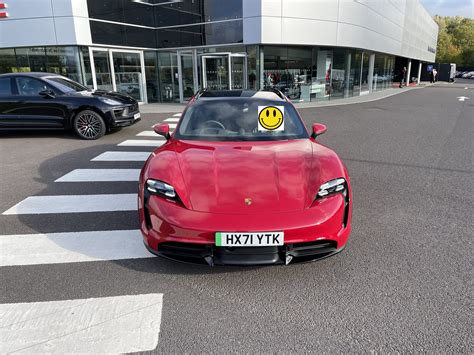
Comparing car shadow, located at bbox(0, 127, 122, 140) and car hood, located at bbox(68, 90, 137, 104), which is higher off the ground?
car hood, located at bbox(68, 90, 137, 104)

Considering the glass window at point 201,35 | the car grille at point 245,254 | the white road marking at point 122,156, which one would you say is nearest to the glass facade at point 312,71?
the glass window at point 201,35

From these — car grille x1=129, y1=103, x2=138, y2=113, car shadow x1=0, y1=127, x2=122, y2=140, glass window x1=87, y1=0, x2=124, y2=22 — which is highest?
glass window x1=87, y1=0, x2=124, y2=22

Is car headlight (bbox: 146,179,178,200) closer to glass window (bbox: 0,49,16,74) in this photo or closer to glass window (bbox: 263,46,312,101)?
glass window (bbox: 263,46,312,101)

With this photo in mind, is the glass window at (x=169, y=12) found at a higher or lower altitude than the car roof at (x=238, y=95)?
higher

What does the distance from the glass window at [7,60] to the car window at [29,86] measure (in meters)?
8.35

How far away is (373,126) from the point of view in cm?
1105

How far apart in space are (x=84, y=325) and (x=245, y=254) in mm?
1263

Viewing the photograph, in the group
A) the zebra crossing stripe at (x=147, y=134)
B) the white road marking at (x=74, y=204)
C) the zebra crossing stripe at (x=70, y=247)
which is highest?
the zebra crossing stripe at (x=147, y=134)

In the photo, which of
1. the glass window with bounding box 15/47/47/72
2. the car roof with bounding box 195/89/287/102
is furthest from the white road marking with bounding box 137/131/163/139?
the glass window with bounding box 15/47/47/72

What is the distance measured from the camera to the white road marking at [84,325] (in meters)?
2.19

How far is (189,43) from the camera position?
707 inches

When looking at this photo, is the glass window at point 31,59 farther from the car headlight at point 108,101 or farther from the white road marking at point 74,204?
the white road marking at point 74,204

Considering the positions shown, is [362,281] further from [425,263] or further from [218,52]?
[218,52]

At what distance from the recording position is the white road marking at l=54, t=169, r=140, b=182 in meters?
5.56
